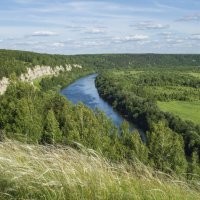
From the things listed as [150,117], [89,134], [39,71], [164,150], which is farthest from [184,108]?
[39,71]

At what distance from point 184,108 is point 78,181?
3852 inches

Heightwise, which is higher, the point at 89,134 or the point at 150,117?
the point at 89,134

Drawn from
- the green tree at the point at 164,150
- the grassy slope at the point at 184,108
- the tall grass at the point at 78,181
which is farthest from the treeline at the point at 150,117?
the tall grass at the point at 78,181

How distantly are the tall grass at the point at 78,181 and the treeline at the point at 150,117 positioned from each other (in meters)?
31.2

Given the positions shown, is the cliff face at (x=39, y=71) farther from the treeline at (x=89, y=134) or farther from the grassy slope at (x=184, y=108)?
the treeline at (x=89, y=134)

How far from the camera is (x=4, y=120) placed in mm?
37906

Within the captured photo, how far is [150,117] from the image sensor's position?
74.2m

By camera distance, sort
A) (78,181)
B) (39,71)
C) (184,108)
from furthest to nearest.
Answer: (39,71) → (184,108) → (78,181)

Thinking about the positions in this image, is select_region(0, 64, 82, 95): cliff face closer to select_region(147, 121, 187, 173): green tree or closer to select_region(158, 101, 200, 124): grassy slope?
select_region(158, 101, 200, 124): grassy slope

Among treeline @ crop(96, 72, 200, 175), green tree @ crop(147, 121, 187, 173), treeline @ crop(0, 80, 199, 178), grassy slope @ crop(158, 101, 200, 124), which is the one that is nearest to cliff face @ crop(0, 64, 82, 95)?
treeline @ crop(96, 72, 200, 175)

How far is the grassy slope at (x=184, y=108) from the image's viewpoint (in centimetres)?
8662

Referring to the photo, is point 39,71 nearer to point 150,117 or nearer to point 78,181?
point 150,117

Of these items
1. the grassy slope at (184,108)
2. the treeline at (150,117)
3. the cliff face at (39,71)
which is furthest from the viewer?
the cliff face at (39,71)

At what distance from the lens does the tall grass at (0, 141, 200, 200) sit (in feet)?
16.0
